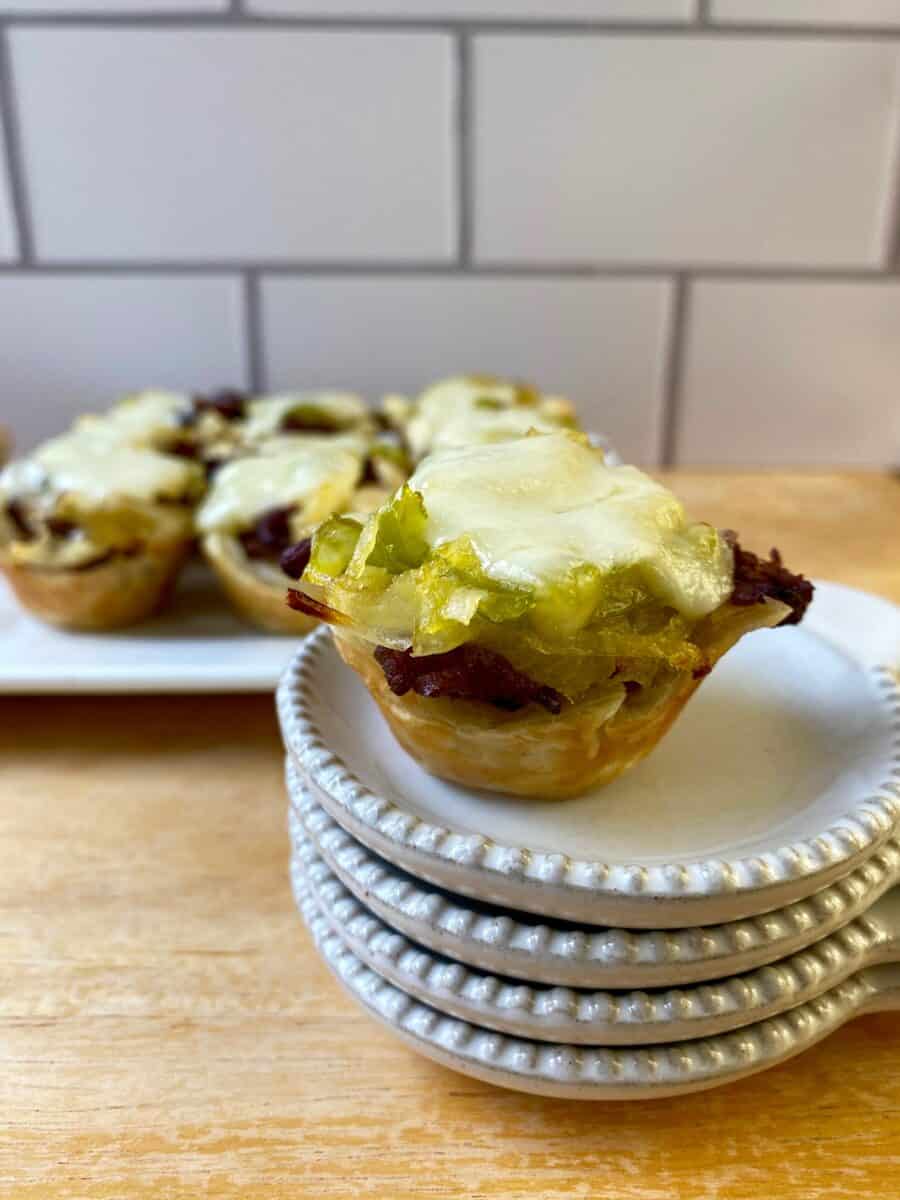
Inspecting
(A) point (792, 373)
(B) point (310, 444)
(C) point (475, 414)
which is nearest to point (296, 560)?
(B) point (310, 444)

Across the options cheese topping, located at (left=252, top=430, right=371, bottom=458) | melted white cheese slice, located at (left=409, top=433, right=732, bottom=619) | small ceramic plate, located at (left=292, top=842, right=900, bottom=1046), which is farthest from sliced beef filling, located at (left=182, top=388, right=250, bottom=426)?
small ceramic plate, located at (left=292, top=842, right=900, bottom=1046)

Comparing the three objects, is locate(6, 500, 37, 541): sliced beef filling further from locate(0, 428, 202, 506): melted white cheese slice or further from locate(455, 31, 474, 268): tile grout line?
locate(455, 31, 474, 268): tile grout line

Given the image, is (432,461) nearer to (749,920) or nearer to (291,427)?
(749,920)

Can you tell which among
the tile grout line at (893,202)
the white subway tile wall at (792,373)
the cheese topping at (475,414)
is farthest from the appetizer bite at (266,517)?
the tile grout line at (893,202)

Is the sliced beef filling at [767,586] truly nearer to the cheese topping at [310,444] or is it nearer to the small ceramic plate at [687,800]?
the small ceramic plate at [687,800]

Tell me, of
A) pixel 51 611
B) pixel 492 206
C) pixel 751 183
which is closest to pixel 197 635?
pixel 51 611

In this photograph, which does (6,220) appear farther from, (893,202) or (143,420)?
(893,202)
